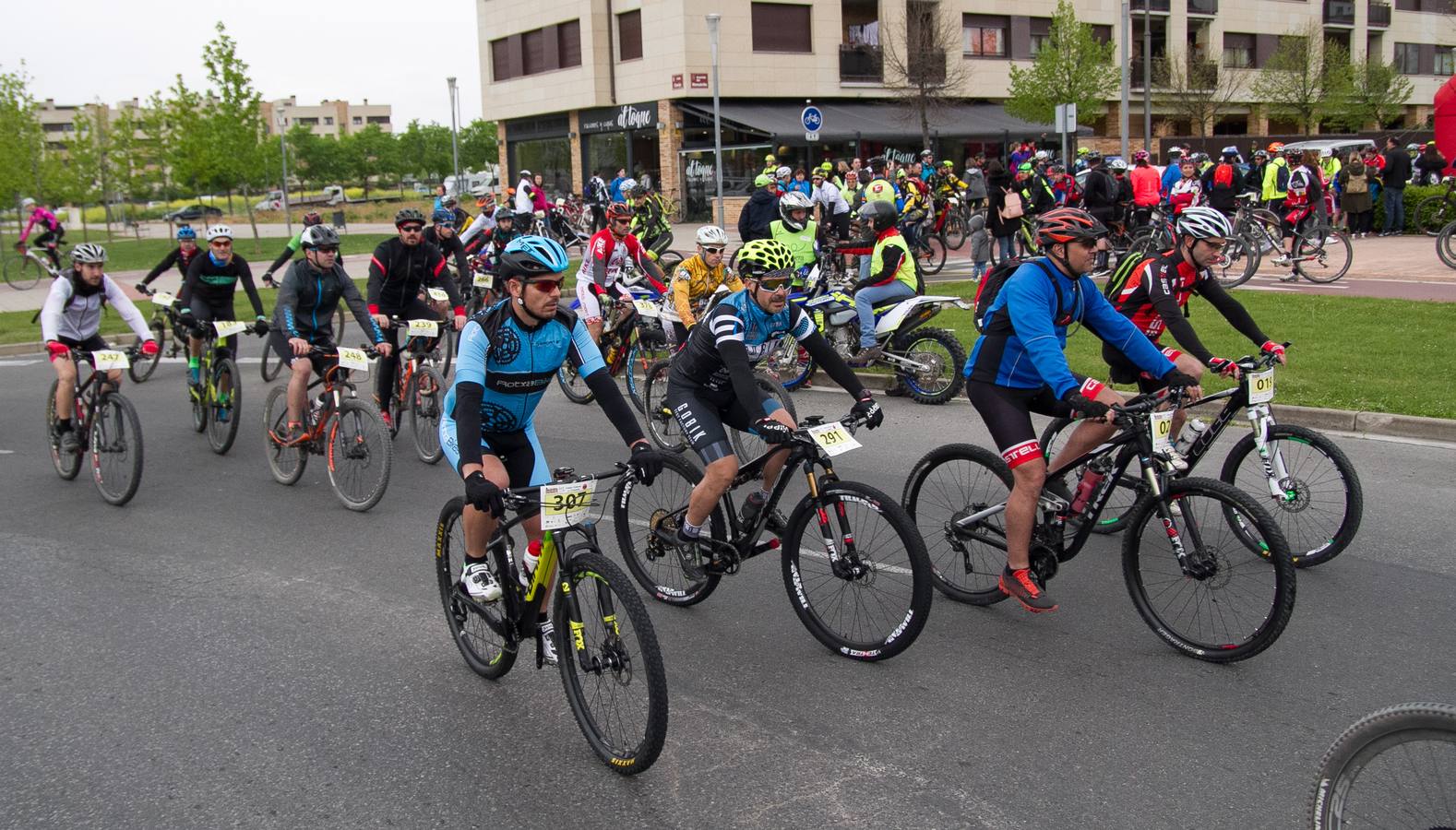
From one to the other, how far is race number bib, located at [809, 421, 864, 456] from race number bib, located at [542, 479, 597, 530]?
1.31 metres

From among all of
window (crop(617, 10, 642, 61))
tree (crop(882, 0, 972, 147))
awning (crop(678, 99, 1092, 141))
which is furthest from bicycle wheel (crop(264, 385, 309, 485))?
window (crop(617, 10, 642, 61))

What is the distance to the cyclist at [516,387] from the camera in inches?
185

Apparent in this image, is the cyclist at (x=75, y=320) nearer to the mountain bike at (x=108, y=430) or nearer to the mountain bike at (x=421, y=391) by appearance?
the mountain bike at (x=108, y=430)

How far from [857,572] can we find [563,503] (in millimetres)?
1548

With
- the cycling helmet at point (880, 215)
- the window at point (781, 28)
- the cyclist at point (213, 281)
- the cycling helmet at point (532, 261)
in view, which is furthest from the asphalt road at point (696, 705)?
the window at point (781, 28)

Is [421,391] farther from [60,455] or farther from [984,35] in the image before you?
[984,35]

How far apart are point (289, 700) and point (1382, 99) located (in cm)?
5863

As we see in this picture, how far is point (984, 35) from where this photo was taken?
47406mm

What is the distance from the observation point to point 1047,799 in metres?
4.03

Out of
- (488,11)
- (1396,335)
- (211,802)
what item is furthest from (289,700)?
(488,11)

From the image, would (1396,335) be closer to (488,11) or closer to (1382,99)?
(488,11)

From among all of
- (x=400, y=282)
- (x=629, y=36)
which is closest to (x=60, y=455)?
(x=400, y=282)

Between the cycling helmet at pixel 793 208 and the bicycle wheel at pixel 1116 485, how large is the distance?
673 cm

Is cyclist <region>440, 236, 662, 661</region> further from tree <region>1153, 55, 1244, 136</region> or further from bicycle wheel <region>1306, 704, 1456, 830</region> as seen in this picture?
tree <region>1153, 55, 1244, 136</region>
